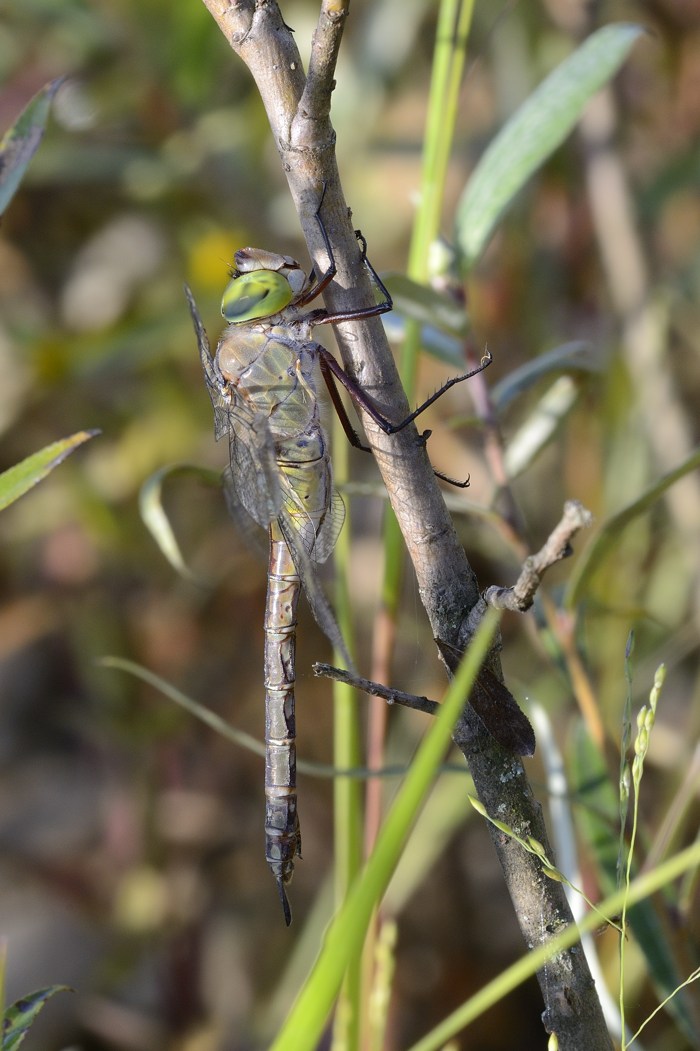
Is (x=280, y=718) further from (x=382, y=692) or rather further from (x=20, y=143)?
(x=20, y=143)

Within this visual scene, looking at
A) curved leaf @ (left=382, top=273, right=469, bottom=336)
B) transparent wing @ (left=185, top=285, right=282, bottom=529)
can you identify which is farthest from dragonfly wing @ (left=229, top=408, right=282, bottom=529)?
curved leaf @ (left=382, top=273, right=469, bottom=336)

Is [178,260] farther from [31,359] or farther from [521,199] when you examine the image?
[521,199]

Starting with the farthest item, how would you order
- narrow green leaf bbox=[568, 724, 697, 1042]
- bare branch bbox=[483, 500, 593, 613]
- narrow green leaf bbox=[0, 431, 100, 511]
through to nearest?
narrow green leaf bbox=[568, 724, 697, 1042] < narrow green leaf bbox=[0, 431, 100, 511] < bare branch bbox=[483, 500, 593, 613]

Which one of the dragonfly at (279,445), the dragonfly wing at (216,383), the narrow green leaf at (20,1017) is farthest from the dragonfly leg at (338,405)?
the narrow green leaf at (20,1017)

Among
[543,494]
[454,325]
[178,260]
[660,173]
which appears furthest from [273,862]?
[660,173]

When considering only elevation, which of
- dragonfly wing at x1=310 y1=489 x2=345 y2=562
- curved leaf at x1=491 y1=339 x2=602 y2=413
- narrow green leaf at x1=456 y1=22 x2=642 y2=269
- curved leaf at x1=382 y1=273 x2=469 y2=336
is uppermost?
narrow green leaf at x1=456 y1=22 x2=642 y2=269

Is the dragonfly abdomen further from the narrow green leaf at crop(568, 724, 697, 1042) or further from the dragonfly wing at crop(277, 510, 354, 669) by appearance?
the narrow green leaf at crop(568, 724, 697, 1042)

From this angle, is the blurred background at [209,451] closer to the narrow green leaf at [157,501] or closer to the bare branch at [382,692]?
the narrow green leaf at [157,501]
